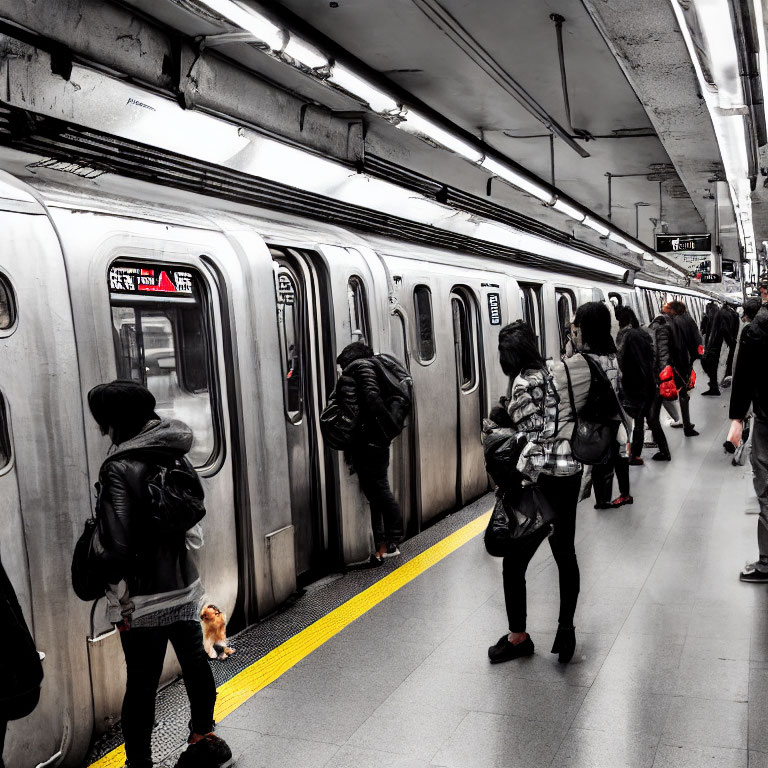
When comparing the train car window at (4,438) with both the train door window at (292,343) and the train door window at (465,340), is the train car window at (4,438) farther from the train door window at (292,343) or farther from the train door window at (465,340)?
the train door window at (465,340)

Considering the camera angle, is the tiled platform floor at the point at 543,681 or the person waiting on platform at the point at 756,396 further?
the person waiting on platform at the point at 756,396

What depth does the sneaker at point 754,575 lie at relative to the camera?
5.05 m

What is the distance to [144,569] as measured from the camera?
301 cm

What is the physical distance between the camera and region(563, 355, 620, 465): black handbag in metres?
4.07

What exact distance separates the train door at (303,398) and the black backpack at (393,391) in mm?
409

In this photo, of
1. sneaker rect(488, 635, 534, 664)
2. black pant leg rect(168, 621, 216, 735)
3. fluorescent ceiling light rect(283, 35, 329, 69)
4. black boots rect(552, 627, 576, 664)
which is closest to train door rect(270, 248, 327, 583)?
fluorescent ceiling light rect(283, 35, 329, 69)

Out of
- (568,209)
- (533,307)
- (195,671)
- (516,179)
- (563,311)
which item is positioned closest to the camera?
(195,671)

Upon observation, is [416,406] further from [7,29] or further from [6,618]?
[6,618]

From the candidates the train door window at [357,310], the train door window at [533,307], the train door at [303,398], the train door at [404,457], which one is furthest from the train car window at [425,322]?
the train door window at [533,307]

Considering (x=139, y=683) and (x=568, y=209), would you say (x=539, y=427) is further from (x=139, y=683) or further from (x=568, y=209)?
(x=568, y=209)

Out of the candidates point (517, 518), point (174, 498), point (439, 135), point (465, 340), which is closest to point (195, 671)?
point (174, 498)

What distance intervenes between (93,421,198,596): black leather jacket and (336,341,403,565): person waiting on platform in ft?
7.54

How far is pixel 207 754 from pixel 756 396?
138 inches

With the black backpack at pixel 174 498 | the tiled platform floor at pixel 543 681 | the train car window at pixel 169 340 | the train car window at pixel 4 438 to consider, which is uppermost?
the train car window at pixel 169 340
